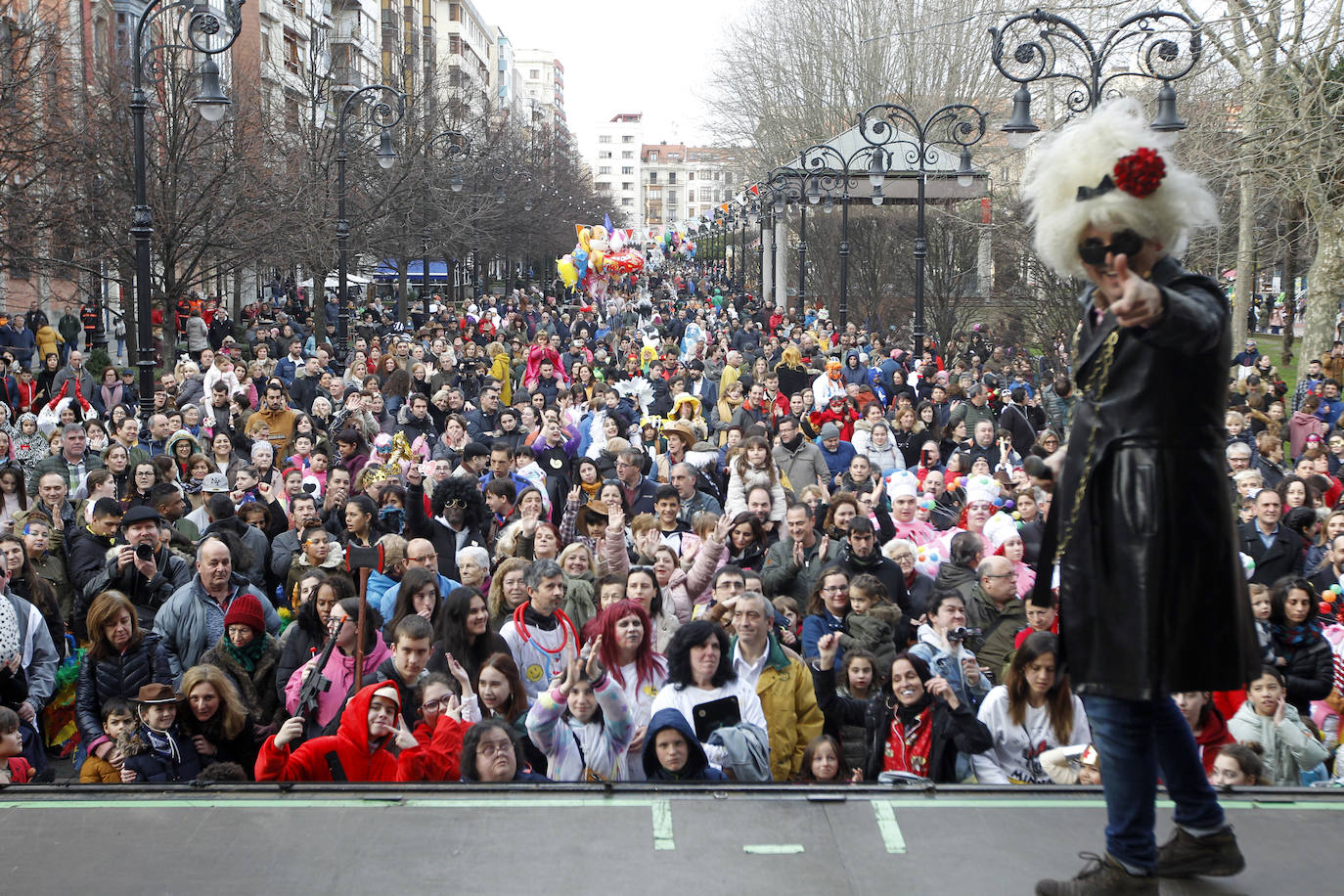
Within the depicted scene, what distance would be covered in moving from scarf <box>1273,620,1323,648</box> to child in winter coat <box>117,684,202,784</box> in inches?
211

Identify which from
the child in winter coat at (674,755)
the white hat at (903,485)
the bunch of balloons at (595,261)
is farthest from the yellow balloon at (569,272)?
the child in winter coat at (674,755)

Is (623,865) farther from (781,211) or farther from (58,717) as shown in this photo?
(781,211)

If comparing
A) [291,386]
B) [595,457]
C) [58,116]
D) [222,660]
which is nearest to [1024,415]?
[595,457]

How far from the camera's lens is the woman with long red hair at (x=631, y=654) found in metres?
6.28

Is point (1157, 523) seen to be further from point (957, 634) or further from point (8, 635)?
point (8, 635)

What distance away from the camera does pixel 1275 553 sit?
9445 mm

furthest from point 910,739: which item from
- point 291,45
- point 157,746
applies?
point 291,45

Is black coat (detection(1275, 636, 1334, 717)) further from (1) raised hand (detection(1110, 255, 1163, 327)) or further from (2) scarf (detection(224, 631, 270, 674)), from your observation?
(2) scarf (detection(224, 631, 270, 674))

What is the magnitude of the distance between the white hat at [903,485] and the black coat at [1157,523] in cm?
657

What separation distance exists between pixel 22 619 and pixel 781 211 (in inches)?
1297

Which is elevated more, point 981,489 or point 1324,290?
point 1324,290

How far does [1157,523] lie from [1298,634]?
15.4ft

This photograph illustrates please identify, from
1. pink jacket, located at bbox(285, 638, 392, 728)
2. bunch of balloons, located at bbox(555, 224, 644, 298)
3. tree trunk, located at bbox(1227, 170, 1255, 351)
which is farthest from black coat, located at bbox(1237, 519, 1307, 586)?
bunch of balloons, located at bbox(555, 224, 644, 298)

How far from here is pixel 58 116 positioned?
70.5ft
